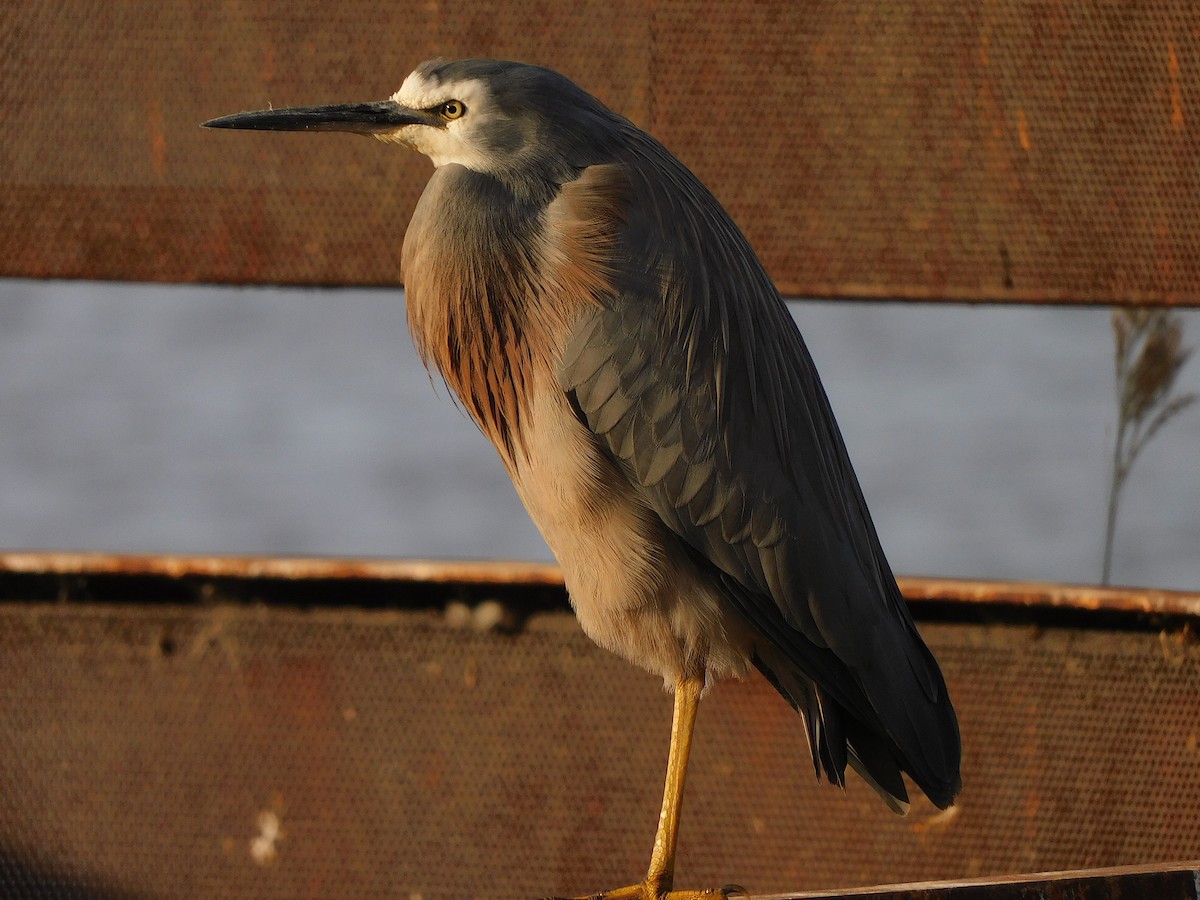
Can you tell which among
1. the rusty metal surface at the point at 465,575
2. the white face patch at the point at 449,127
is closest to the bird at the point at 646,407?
the white face patch at the point at 449,127

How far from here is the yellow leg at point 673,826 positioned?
1.96 m

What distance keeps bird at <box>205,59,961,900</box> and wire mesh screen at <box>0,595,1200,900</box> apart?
516mm

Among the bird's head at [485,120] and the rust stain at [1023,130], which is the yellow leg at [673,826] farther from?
the rust stain at [1023,130]

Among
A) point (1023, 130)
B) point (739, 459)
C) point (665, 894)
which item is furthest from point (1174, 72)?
point (665, 894)

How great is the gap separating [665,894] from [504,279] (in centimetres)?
93

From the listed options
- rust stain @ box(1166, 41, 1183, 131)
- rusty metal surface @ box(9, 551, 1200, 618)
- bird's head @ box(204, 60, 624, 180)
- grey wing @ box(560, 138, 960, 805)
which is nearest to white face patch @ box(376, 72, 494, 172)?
bird's head @ box(204, 60, 624, 180)

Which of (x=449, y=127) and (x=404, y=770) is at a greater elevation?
(x=449, y=127)

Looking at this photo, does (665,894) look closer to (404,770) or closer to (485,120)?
(404,770)

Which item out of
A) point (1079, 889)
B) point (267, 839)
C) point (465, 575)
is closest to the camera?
point (1079, 889)

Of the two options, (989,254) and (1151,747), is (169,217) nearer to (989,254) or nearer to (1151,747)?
(989,254)

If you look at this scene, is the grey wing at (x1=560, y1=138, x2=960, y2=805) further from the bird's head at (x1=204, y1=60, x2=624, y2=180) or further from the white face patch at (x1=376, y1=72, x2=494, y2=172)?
the white face patch at (x1=376, y1=72, x2=494, y2=172)

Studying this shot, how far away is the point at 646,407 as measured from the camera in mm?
1951

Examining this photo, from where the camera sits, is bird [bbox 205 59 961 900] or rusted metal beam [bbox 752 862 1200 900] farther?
bird [bbox 205 59 961 900]

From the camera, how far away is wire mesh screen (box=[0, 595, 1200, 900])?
259 centimetres
